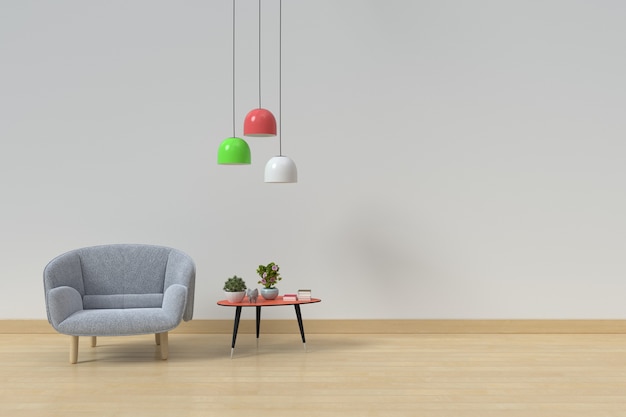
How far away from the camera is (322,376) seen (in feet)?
16.0

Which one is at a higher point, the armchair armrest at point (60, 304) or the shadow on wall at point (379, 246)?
the shadow on wall at point (379, 246)

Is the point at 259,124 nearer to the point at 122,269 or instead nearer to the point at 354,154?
the point at 354,154

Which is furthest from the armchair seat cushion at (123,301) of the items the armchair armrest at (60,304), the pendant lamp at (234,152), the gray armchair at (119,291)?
the pendant lamp at (234,152)

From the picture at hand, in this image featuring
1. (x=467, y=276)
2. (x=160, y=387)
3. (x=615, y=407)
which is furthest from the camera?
(x=467, y=276)

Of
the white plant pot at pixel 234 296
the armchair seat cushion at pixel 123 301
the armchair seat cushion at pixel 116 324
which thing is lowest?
the armchair seat cushion at pixel 116 324

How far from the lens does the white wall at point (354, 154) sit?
6.81 m

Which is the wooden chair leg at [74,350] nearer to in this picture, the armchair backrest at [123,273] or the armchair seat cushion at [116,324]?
the armchair seat cushion at [116,324]

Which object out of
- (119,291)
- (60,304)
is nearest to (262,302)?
(119,291)

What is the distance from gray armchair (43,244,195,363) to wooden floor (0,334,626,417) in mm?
278

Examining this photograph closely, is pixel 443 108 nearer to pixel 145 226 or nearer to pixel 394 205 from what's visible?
pixel 394 205

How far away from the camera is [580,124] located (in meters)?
6.85

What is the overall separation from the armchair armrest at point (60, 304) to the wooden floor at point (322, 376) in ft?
1.10

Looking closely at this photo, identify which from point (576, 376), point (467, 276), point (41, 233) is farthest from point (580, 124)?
point (41, 233)

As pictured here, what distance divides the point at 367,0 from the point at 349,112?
1.03 m
